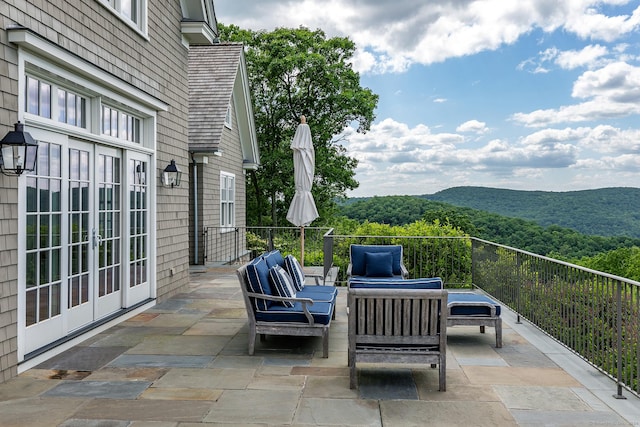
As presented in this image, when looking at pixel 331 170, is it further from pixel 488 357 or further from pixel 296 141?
pixel 488 357

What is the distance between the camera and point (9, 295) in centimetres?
446

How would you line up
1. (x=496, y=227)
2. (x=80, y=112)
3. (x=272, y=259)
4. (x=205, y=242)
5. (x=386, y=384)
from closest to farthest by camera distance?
(x=386, y=384)
(x=80, y=112)
(x=272, y=259)
(x=205, y=242)
(x=496, y=227)

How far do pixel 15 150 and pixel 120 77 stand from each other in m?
2.48

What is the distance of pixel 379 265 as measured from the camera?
28.2 feet

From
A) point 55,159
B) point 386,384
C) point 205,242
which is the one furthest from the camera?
point 205,242

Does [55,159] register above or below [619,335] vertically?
above

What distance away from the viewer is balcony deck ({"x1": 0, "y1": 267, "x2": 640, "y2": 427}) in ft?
12.2

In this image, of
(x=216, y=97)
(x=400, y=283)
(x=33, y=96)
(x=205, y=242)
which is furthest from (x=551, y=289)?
(x=216, y=97)

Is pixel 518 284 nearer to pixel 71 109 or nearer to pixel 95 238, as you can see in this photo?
pixel 95 238

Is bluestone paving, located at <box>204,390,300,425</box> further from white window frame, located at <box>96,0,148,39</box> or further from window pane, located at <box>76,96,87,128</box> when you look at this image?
white window frame, located at <box>96,0,148,39</box>

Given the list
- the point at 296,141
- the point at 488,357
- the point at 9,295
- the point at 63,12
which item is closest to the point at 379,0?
the point at 296,141

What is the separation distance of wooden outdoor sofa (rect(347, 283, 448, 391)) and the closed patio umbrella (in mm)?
3898

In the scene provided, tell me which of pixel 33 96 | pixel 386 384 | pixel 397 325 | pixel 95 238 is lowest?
pixel 386 384

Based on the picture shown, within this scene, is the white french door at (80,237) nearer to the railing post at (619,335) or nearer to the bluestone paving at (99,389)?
the bluestone paving at (99,389)
